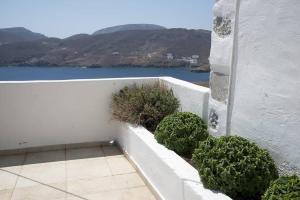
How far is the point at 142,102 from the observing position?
4.59 m

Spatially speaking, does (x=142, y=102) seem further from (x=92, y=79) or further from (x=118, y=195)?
(x=118, y=195)

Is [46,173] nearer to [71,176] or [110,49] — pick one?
[71,176]

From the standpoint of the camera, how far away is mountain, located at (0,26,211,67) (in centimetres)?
802

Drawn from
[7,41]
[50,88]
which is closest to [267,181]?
[50,88]

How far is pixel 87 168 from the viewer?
4.34 meters

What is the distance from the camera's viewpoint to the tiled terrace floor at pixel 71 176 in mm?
3623

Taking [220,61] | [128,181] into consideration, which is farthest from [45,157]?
[220,61]

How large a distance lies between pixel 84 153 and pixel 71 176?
0.81m

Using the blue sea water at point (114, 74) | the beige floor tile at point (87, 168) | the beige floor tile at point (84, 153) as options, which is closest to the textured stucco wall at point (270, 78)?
the beige floor tile at point (87, 168)

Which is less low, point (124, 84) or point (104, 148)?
point (124, 84)

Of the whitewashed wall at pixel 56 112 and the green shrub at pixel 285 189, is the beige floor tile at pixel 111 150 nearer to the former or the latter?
the whitewashed wall at pixel 56 112

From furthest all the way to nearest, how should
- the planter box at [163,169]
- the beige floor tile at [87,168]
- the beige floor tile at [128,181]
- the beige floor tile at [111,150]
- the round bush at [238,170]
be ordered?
the beige floor tile at [111,150] → the beige floor tile at [87,168] → the beige floor tile at [128,181] → the planter box at [163,169] → the round bush at [238,170]

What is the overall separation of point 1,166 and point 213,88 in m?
2.98

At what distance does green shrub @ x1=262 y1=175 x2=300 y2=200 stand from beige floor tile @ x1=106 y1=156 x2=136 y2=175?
7.53ft
